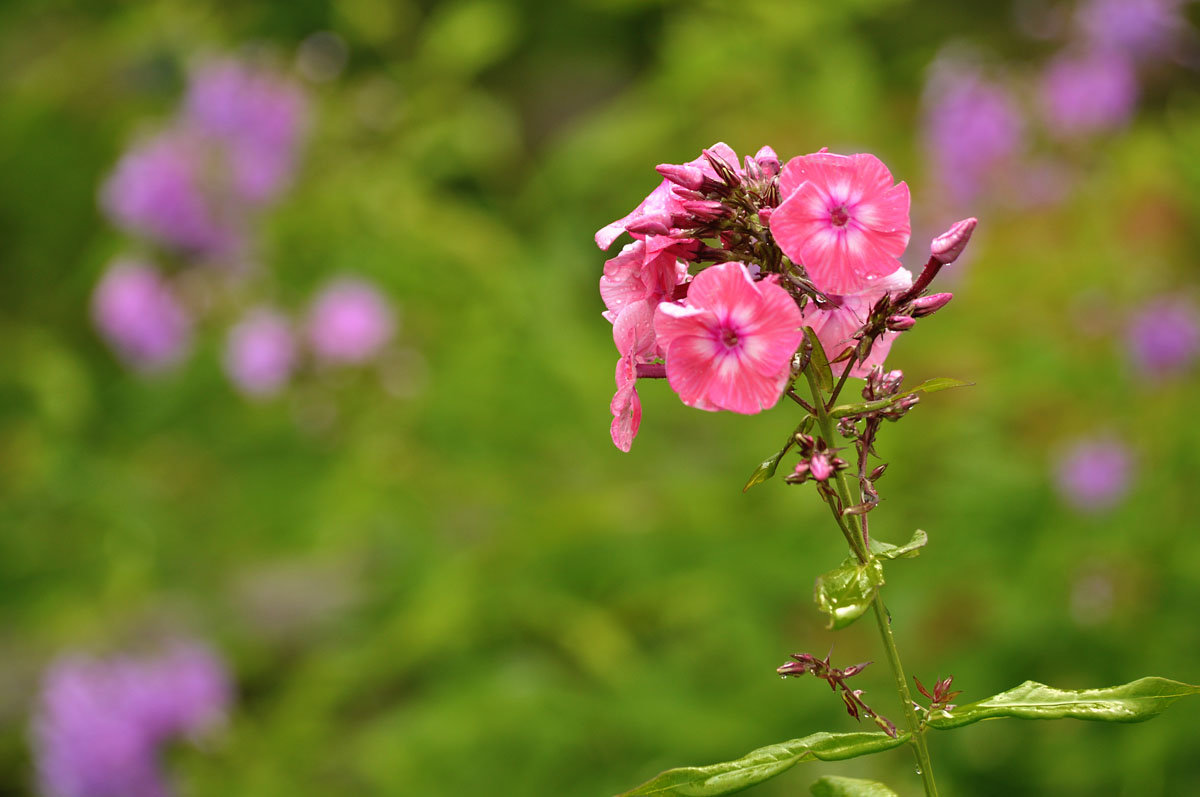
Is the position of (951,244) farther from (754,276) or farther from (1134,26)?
(1134,26)

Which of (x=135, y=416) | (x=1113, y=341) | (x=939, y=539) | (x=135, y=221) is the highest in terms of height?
(x=135, y=221)

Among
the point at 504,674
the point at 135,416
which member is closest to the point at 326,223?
the point at 135,416

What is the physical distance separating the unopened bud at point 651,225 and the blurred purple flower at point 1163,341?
155cm

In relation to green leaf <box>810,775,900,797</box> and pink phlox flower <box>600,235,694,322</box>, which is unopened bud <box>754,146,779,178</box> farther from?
green leaf <box>810,775,900,797</box>

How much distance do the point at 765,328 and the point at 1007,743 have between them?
5.06 ft

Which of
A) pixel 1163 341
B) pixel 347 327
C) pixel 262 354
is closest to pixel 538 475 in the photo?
pixel 347 327

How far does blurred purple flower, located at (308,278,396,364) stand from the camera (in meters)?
2.29

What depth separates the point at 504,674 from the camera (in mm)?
2035

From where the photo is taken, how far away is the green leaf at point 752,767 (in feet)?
1.68

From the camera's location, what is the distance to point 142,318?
2.30 m

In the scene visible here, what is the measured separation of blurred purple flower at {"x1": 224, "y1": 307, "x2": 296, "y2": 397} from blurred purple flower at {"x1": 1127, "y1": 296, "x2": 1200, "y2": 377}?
4.93ft

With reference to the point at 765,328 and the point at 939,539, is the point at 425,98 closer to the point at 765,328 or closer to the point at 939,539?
the point at 939,539

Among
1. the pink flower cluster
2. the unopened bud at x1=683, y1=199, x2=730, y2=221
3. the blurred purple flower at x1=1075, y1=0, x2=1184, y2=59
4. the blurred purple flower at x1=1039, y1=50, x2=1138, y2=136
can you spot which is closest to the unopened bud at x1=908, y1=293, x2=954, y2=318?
the pink flower cluster

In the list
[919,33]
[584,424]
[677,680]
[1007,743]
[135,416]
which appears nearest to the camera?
[1007,743]
